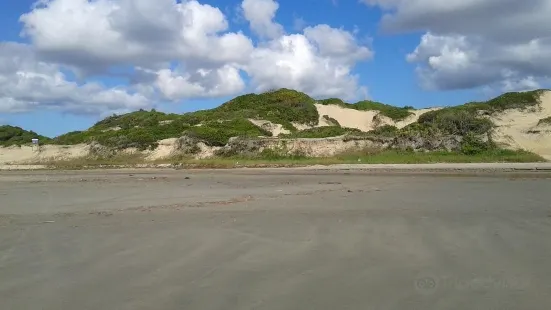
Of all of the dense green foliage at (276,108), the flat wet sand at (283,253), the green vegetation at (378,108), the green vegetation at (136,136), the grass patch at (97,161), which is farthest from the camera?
the green vegetation at (378,108)

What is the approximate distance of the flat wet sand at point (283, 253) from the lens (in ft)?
16.5

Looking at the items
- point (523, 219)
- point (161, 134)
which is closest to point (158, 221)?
point (523, 219)

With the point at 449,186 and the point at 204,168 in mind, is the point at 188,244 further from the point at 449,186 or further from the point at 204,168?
the point at 204,168

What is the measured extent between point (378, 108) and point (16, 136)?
121ft

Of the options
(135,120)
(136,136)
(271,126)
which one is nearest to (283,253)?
(136,136)

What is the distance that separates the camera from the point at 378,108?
5409 cm

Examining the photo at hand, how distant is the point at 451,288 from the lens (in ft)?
17.1

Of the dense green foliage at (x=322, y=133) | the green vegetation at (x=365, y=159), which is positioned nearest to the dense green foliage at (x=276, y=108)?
the dense green foliage at (x=322, y=133)

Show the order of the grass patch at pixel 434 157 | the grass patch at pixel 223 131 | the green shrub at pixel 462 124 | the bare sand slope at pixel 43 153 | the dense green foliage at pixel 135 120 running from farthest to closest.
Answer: the dense green foliage at pixel 135 120
the bare sand slope at pixel 43 153
the grass patch at pixel 223 131
the green shrub at pixel 462 124
the grass patch at pixel 434 157

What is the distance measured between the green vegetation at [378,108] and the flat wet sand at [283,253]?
37.0 meters

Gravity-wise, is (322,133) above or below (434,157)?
above

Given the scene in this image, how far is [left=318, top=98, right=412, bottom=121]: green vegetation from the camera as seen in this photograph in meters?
49.5

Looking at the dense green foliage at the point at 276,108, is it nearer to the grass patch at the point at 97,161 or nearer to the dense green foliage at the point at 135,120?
the dense green foliage at the point at 135,120

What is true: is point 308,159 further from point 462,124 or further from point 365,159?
point 462,124
